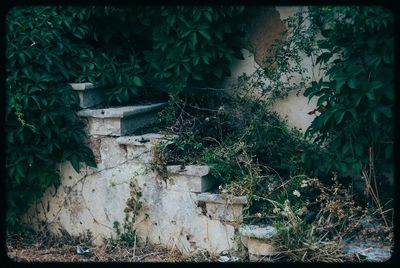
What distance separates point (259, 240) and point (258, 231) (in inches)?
3.1

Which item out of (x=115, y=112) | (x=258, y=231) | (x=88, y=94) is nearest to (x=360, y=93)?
(x=258, y=231)

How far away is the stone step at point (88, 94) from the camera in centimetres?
437

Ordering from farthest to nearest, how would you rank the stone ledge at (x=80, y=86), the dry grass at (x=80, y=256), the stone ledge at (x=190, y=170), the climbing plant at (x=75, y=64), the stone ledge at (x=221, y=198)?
the stone ledge at (x=80, y=86)
the climbing plant at (x=75, y=64)
the dry grass at (x=80, y=256)
the stone ledge at (x=190, y=170)
the stone ledge at (x=221, y=198)

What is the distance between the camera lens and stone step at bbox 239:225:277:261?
3559 mm

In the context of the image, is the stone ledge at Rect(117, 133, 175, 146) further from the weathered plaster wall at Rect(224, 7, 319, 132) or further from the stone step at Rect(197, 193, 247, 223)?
the weathered plaster wall at Rect(224, 7, 319, 132)

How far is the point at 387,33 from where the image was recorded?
3633mm

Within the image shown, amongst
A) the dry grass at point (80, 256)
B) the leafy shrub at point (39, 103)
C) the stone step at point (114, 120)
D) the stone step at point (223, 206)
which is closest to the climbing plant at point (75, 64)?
the leafy shrub at point (39, 103)

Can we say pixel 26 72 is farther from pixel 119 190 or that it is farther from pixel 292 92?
pixel 292 92

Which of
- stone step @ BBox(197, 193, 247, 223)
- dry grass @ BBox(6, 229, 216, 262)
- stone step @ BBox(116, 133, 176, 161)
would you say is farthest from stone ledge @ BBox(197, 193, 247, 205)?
stone step @ BBox(116, 133, 176, 161)

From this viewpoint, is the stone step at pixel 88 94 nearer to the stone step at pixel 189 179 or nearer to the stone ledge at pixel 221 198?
the stone step at pixel 189 179

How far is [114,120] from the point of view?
4.27 meters

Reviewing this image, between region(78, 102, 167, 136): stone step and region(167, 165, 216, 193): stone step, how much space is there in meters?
0.63

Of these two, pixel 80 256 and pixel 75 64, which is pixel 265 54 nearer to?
pixel 75 64

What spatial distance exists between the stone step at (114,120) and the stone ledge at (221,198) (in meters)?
0.95
